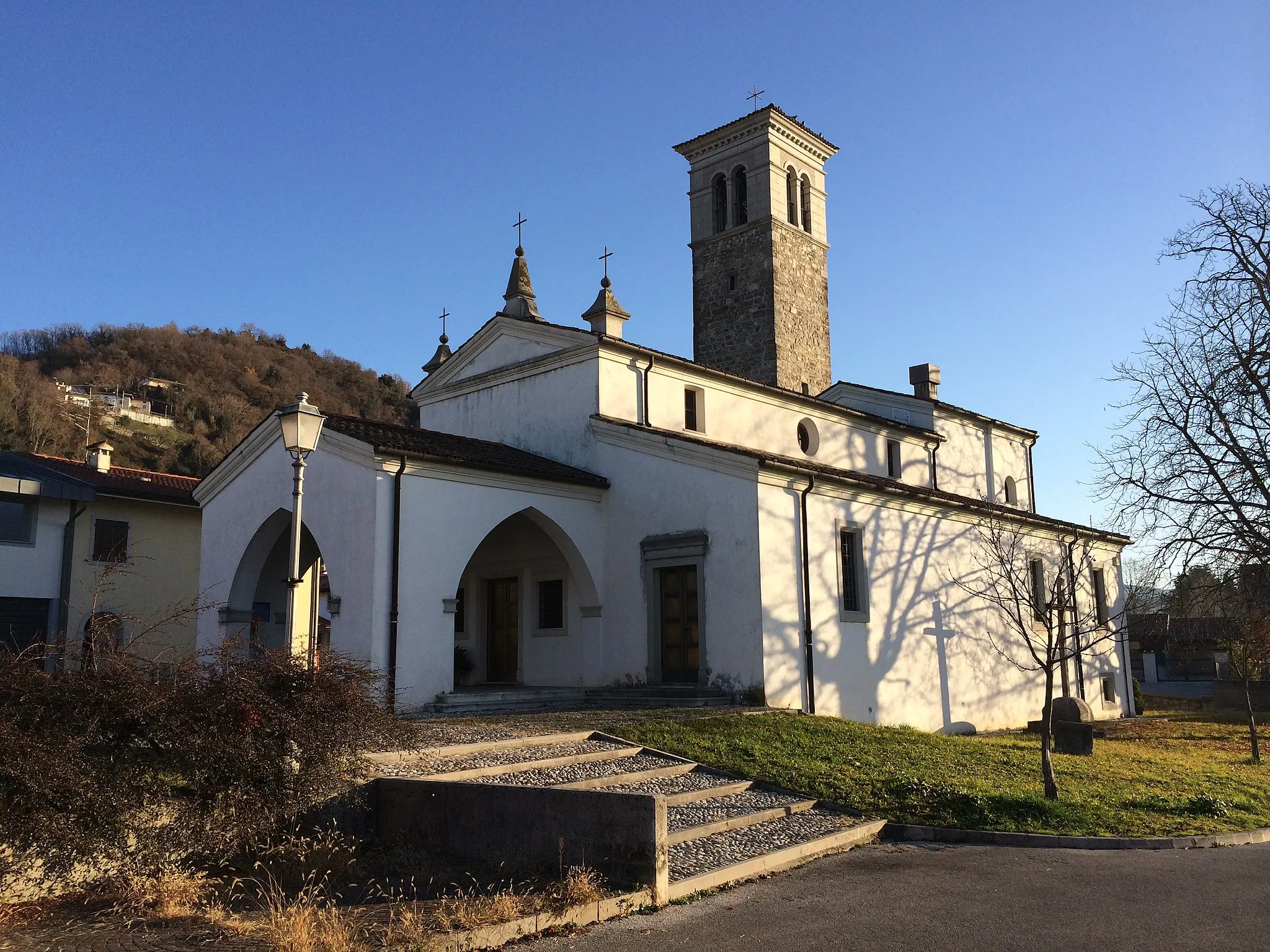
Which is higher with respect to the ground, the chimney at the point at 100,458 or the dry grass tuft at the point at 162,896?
the chimney at the point at 100,458

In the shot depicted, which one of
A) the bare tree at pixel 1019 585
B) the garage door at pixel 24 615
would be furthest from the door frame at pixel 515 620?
the garage door at pixel 24 615

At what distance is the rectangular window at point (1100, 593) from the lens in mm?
27953

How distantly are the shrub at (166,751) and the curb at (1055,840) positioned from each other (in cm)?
571

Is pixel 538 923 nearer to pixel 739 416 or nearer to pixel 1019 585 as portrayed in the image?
pixel 1019 585

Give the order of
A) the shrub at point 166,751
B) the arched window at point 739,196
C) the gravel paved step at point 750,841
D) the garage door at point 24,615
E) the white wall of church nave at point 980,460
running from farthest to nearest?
the arched window at point 739,196
the white wall of church nave at point 980,460
the garage door at point 24,615
the gravel paved step at point 750,841
the shrub at point 166,751

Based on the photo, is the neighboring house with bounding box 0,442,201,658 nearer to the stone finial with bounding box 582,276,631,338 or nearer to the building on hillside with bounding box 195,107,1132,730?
the building on hillside with bounding box 195,107,1132,730

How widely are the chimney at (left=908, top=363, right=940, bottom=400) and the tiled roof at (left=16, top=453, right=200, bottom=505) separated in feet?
70.9

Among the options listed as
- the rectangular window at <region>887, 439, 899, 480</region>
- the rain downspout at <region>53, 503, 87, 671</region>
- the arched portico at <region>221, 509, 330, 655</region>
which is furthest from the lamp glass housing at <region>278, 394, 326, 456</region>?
the rectangular window at <region>887, 439, 899, 480</region>

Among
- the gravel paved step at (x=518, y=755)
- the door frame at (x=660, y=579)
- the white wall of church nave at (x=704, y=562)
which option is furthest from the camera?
the door frame at (x=660, y=579)

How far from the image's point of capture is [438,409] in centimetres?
2448

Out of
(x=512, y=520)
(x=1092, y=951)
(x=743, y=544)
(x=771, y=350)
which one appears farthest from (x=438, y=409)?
(x=1092, y=951)

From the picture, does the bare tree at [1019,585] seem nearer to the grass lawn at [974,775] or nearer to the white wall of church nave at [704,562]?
the grass lawn at [974,775]

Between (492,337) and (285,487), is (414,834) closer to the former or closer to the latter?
(285,487)

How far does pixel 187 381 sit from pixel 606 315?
2452 inches
